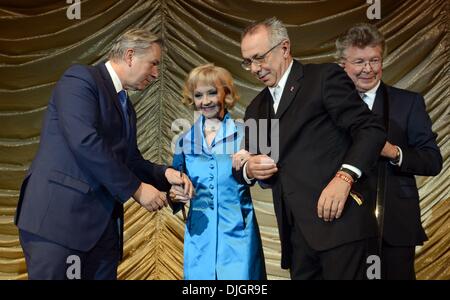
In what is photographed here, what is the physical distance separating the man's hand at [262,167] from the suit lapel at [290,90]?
153 mm

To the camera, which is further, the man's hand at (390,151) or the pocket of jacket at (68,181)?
the man's hand at (390,151)

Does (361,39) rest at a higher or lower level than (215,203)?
higher

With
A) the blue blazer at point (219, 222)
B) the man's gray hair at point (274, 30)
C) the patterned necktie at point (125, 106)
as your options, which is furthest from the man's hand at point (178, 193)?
the man's gray hair at point (274, 30)

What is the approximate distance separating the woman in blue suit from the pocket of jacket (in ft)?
1.57

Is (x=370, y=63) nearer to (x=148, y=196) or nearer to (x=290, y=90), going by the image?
(x=290, y=90)

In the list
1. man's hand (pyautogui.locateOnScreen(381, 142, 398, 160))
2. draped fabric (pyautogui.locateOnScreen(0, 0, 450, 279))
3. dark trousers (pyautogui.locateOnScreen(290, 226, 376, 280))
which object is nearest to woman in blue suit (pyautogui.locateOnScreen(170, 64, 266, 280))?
dark trousers (pyautogui.locateOnScreen(290, 226, 376, 280))

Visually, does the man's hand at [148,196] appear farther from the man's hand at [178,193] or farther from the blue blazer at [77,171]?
the man's hand at [178,193]

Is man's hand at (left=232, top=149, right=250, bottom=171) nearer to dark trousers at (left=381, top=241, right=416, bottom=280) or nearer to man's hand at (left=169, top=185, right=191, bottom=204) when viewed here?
man's hand at (left=169, top=185, right=191, bottom=204)

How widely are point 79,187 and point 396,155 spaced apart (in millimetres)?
1150

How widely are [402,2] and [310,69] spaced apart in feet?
7.62

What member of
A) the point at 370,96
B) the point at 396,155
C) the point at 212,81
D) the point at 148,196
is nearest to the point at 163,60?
the point at 212,81

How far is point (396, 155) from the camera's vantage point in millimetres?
2457

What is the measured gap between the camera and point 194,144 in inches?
115

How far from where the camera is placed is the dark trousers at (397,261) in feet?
8.31
